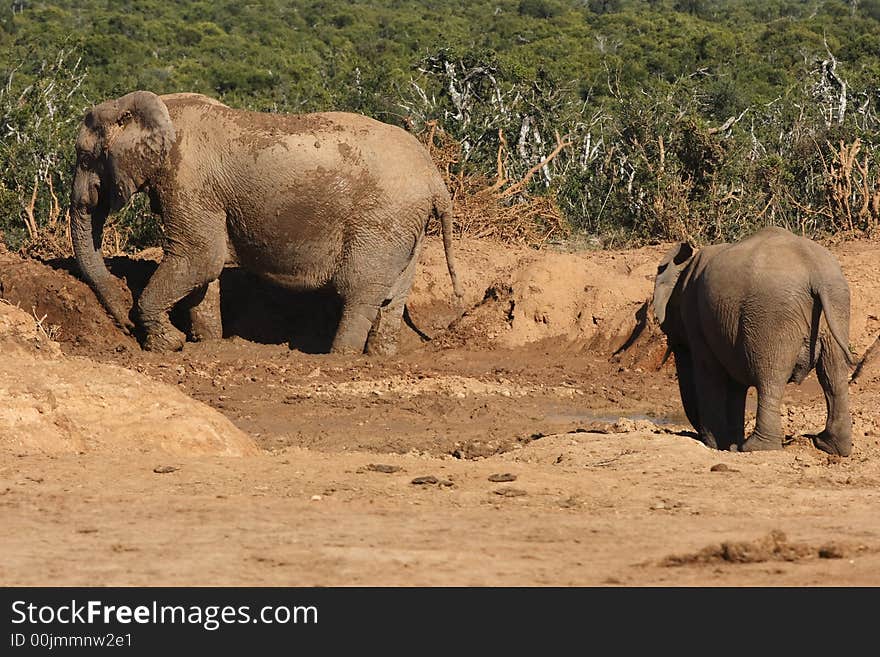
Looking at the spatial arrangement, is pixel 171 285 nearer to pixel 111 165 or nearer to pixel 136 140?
pixel 111 165

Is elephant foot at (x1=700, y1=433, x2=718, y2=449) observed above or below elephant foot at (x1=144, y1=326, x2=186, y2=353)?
above

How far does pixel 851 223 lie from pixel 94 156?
27.9 ft

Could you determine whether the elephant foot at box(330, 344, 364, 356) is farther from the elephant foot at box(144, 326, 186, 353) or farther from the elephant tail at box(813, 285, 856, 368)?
the elephant tail at box(813, 285, 856, 368)

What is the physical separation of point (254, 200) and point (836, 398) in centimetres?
616

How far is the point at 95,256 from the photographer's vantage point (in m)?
14.5

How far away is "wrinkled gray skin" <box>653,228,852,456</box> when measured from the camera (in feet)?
32.0

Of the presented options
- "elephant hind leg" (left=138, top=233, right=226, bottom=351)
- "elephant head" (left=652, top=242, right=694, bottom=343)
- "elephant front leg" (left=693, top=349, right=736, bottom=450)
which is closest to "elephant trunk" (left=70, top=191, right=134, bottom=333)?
"elephant hind leg" (left=138, top=233, right=226, bottom=351)

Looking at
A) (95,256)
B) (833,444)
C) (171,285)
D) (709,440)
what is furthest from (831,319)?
(95,256)

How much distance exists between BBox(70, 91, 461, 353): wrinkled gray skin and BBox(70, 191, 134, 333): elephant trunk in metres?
0.01

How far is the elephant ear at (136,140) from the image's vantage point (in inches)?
542

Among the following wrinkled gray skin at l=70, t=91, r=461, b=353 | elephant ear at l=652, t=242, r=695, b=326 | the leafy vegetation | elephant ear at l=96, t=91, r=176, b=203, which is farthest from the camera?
the leafy vegetation

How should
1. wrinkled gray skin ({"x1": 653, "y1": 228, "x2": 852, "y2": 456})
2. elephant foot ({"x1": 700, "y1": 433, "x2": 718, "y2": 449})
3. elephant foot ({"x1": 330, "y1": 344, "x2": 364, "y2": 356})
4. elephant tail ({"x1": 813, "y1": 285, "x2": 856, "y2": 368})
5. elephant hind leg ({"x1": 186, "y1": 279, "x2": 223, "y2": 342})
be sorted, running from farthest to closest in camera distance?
elephant hind leg ({"x1": 186, "y1": 279, "x2": 223, "y2": 342})
elephant foot ({"x1": 330, "y1": 344, "x2": 364, "y2": 356})
elephant foot ({"x1": 700, "y1": 433, "x2": 718, "y2": 449})
wrinkled gray skin ({"x1": 653, "y1": 228, "x2": 852, "y2": 456})
elephant tail ({"x1": 813, "y1": 285, "x2": 856, "y2": 368})

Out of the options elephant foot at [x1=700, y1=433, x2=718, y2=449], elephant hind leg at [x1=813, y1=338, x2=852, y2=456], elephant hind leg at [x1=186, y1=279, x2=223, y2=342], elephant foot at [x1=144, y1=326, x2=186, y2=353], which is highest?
elephant hind leg at [x1=813, y1=338, x2=852, y2=456]

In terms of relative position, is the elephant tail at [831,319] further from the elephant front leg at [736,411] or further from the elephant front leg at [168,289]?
the elephant front leg at [168,289]
